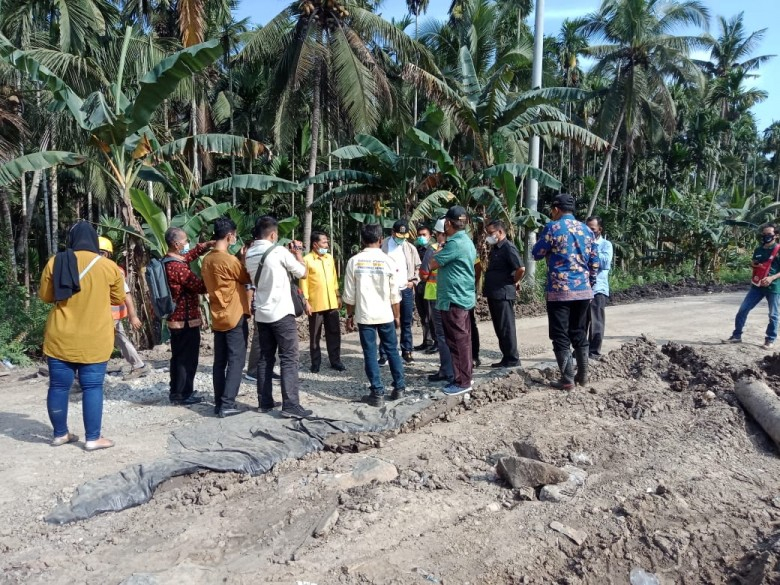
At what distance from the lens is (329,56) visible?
44.4 feet

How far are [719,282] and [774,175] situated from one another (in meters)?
44.5

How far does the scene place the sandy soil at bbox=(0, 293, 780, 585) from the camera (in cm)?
310

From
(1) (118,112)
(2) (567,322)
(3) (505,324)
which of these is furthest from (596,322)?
(1) (118,112)

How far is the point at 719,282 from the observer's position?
58.6 feet

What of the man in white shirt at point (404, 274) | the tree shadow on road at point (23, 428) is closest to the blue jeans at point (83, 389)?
the tree shadow on road at point (23, 428)

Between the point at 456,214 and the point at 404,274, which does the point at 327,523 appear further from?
the point at 404,274

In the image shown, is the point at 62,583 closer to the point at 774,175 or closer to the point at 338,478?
the point at 338,478

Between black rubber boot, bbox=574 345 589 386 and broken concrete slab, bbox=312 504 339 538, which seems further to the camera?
black rubber boot, bbox=574 345 589 386

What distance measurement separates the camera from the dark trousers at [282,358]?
5.20m

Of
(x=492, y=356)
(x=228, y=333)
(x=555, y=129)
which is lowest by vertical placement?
(x=492, y=356)

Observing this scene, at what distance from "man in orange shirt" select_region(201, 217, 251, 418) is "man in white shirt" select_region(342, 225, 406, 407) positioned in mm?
1045

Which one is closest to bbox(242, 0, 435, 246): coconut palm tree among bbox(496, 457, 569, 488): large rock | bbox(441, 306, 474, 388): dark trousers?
bbox(441, 306, 474, 388): dark trousers

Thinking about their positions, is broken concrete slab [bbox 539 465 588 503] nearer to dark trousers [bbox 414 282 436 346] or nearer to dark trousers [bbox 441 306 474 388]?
dark trousers [bbox 441 306 474 388]

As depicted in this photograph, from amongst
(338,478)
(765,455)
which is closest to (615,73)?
(765,455)
